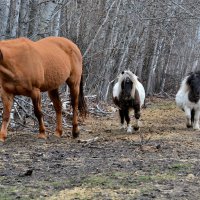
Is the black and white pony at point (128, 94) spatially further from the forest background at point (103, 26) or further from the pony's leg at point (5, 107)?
the pony's leg at point (5, 107)

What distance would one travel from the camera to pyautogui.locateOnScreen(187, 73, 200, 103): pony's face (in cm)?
1183

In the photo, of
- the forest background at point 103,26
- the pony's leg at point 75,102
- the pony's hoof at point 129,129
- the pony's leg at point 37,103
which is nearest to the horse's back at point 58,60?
the pony's leg at point 75,102

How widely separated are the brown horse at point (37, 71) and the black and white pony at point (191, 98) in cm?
340

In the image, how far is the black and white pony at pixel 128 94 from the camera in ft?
36.1

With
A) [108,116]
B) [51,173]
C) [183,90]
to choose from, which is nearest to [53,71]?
[51,173]

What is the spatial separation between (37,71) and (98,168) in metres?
2.80

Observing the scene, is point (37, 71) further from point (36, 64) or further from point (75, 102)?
point (75, 102)

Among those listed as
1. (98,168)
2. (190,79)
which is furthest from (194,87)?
(98,168)

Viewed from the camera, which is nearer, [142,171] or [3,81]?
[142,171]

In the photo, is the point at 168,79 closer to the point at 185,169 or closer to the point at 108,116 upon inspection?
the point at 108,116

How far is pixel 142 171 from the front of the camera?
232 inches

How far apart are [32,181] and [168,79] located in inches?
1180

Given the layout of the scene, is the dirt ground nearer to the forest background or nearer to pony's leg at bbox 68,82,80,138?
pony's leg at bbox 68,82,80,138

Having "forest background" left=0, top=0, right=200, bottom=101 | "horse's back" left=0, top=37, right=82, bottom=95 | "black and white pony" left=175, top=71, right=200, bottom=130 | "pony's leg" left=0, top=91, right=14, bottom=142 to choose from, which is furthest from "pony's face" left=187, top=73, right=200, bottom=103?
"pony's leg" left=0, top=91, right=14, bottom=142
